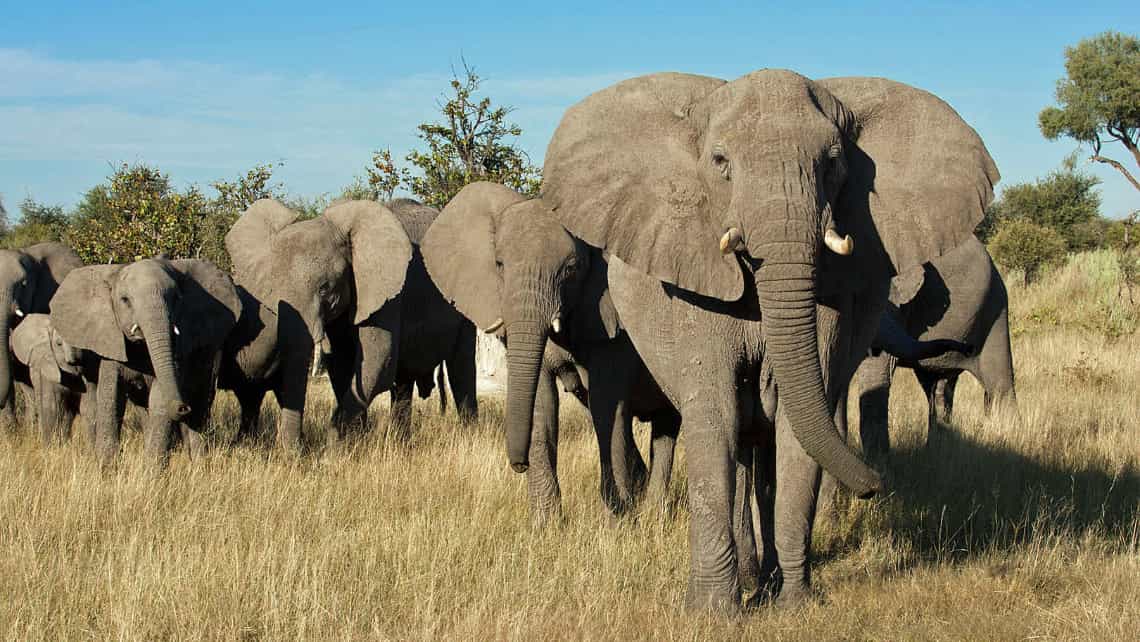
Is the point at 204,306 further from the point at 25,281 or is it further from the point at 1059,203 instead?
the point at 1059,203

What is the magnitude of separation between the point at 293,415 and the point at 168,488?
6.73ft

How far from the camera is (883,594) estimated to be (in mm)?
6172

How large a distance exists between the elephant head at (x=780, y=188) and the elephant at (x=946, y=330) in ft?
13.7

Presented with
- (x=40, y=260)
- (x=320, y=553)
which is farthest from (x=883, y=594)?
(x=40, y=260)

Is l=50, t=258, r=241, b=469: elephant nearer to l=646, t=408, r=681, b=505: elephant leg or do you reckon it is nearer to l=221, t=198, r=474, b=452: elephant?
l=221, t=198, r=474, b=452: elephant

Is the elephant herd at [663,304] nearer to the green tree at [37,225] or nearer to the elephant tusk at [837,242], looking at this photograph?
the elephant tusk at [837,242]

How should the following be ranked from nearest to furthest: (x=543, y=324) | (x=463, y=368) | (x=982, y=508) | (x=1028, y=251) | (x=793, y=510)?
(x=793, y=510), (x=543, y=324), (x=982, y=508), (x=463, y=368), (x=1028, y=251)

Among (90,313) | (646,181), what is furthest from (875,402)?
(90,313)

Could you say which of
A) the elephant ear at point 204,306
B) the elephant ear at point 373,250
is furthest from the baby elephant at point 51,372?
the elephant ear at point 373,250

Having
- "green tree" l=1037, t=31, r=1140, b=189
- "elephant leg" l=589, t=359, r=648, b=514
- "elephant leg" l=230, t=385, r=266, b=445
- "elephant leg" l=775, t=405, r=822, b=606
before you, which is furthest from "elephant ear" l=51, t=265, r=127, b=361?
"green tree" l=1037, t=31, r=1140, b=189

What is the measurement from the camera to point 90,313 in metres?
9.36

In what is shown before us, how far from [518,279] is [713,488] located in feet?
7.70

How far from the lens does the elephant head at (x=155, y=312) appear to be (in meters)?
8.80

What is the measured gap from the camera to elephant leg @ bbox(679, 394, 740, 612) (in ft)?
18.0
